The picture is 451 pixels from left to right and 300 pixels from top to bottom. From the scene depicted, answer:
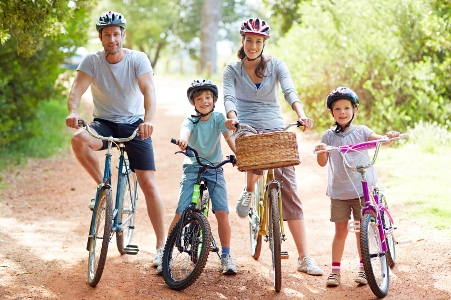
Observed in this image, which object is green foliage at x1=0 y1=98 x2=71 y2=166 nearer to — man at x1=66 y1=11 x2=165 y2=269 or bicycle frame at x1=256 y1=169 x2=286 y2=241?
man at x1=66 y1=11 x2=165 y2=269

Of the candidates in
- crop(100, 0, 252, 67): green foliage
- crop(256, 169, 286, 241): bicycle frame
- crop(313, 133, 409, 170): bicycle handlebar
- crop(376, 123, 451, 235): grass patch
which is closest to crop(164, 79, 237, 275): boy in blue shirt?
crop(256, 169, 286, 241): bicycle frame

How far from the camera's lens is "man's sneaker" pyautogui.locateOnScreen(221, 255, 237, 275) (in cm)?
605

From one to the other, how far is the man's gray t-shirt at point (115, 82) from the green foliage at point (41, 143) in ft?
22.4

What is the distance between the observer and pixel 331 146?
556 centimetres

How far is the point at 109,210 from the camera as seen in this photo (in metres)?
5.58

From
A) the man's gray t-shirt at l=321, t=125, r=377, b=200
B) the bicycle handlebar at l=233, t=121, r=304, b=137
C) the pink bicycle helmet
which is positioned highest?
the pink bicycle helmet

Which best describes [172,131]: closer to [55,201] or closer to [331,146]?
[55,201]

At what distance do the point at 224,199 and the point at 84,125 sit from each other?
146cm

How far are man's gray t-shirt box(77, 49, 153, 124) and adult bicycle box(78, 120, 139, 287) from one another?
0.33 metres

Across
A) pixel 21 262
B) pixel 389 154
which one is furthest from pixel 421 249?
pixel 389 154

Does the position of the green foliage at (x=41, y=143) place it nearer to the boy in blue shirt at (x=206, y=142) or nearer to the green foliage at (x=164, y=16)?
the boy in blue shirt at (x=206, y=142)

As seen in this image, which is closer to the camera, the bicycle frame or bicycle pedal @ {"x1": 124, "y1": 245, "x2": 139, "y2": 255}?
the bicycle frame

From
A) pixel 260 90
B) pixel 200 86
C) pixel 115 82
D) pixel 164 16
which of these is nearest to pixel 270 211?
pixel 260 90

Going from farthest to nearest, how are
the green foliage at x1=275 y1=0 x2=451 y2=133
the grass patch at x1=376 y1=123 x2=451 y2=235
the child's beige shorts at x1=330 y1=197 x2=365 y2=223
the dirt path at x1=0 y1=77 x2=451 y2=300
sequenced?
the green foliage at x1=275 y1=0 x2=451 y2=133 < the grass patch at x1=376 y1=123 x2=451 y2=235 < the child's beige shorts at x1=330 y1=197 x2=365 y2=223 < the dirt path at x1=0 y1=77 x2=451 y2=300
